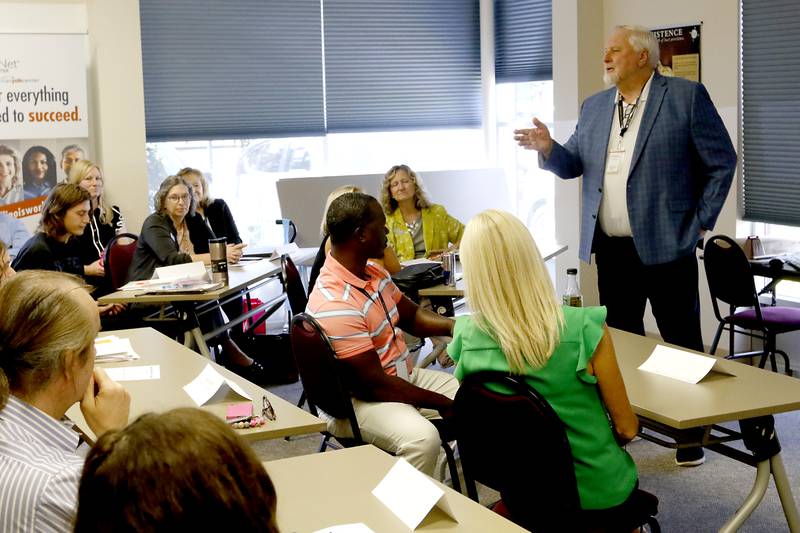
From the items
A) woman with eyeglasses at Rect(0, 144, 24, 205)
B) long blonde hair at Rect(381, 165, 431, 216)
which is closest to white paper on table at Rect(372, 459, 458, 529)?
long blonde hair at Rect(381, 165, 431, 216)

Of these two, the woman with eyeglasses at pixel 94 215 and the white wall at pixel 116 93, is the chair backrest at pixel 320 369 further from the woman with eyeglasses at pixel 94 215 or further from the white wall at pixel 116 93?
the white wall at pixel 116 93

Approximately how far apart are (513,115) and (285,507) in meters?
6.94

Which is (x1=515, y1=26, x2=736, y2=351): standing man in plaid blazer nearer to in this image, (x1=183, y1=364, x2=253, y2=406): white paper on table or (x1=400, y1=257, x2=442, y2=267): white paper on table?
(x1=400, y1=257, x2=442, y2=267): white paper on table

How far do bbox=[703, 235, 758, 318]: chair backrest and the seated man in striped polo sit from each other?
243 centimetres

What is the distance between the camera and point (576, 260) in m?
7.63

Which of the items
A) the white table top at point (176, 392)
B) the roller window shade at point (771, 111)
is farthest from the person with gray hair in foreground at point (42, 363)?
the roller window shade at point (771, 111)

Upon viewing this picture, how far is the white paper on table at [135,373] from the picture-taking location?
3.36 meters

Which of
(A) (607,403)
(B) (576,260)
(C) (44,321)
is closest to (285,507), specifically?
(C) (44,321)

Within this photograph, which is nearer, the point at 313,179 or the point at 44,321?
the point at 44,321

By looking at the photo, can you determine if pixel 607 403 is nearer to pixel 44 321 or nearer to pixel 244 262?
pixel 44 321

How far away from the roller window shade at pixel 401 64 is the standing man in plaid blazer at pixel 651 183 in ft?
13.5

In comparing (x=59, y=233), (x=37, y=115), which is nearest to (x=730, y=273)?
(x=59, y=233)

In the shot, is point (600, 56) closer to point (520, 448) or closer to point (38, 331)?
point (520, 448)

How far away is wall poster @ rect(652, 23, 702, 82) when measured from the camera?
669 centimetres
